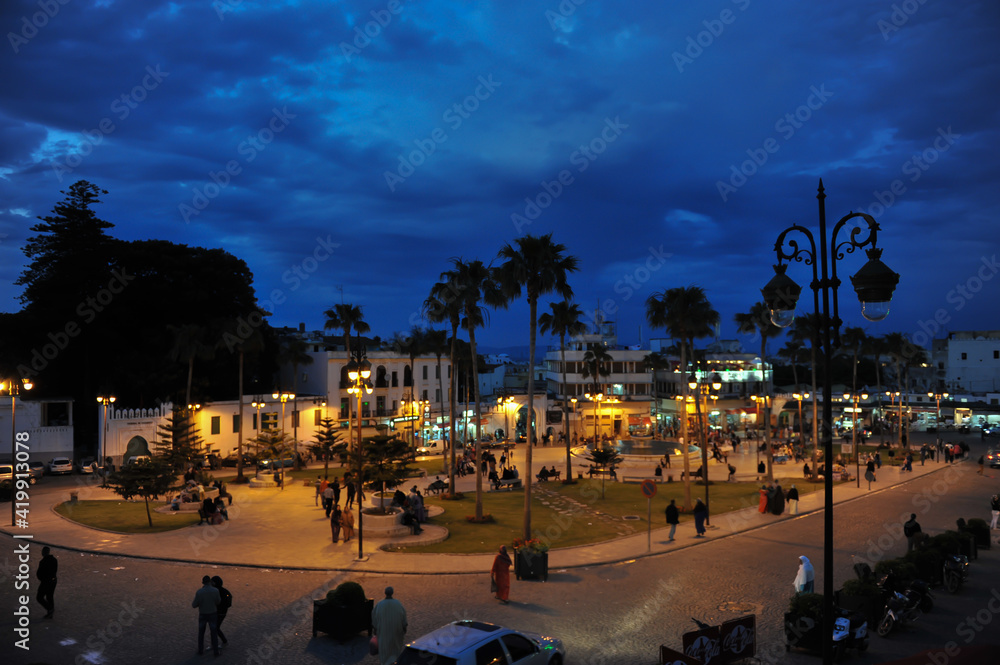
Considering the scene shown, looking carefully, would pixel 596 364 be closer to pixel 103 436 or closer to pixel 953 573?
pixel 103 436

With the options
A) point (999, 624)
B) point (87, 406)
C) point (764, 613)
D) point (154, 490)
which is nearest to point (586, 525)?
point (764, 613)

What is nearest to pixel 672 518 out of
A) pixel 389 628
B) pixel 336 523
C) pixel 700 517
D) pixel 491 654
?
pixel 700 517

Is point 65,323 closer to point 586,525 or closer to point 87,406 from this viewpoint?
point 87,406

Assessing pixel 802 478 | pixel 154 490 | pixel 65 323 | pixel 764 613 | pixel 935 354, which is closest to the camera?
pixel 764 613

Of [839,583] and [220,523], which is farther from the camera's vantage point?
[220,523]

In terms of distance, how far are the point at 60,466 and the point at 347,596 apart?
1443 inches

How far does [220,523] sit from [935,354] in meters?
130

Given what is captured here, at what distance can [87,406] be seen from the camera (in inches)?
1948

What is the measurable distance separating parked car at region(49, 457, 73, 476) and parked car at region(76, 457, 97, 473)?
482 millimetres

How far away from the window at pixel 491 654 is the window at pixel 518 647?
0.17 metres

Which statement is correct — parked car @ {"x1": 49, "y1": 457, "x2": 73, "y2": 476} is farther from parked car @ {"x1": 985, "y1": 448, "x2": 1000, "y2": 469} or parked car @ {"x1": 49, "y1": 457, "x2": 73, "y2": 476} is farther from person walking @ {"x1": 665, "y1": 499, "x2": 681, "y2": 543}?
parked car @ {"x1": 985, "y1": 448, "x2": 1000, "y2": 469}

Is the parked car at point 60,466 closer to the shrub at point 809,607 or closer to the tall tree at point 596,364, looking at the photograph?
the tall tree at point 596,364

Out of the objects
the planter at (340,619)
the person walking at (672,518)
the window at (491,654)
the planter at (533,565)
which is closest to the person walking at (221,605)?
the planter at (340,619)

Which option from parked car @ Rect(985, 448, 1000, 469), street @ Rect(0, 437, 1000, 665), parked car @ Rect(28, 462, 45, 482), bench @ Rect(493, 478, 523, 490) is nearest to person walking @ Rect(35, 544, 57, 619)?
street @ Rect(0, 437, 1000, 665)
